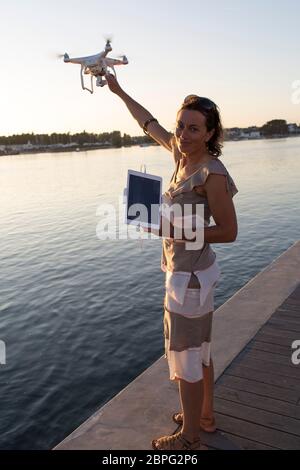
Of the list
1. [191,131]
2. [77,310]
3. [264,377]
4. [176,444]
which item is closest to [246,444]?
[176,444]

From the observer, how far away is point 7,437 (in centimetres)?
547

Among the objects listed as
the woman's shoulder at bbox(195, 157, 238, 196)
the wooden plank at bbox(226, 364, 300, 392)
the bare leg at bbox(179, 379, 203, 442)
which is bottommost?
the wooden plank at bbox(226, 364, 300, 392)

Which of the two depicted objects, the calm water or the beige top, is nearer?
the beige top

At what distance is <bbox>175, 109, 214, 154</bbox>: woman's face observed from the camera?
2.79 meters

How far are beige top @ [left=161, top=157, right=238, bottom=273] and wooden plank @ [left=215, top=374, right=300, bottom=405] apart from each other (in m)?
1.78

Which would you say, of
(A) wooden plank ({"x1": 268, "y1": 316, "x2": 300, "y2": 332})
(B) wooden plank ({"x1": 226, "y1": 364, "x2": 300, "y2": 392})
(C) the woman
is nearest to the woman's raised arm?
(C) the woman

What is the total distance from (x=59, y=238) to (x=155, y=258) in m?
5.34

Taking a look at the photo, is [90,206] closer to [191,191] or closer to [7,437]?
[7,437]

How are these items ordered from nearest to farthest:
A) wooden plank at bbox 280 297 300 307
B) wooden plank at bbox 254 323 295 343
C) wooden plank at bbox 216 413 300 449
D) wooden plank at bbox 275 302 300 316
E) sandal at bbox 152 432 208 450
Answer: sandal at bbox 152 432 208 450 < wooden plank at bbox 216 413 300 449 < wooden plank at bbox 254 323 295 343 < wooden plank at bbox 275 302 300 316 < wooden plank at bbox 280 297 300 307

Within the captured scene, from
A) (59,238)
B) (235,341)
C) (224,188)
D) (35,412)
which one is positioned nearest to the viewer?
(224,188)

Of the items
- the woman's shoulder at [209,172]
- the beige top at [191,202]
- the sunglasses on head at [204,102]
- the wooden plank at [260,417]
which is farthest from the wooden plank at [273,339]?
the sunglasses on head at [204,102]

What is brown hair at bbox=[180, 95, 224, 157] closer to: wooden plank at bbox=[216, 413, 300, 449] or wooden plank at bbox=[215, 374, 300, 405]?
wooden plank at bbox=[216, 413, 300, 449]

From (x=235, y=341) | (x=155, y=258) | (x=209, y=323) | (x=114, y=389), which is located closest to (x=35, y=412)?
Answer: (x=114, y=389)

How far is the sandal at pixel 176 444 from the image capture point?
323 cm
